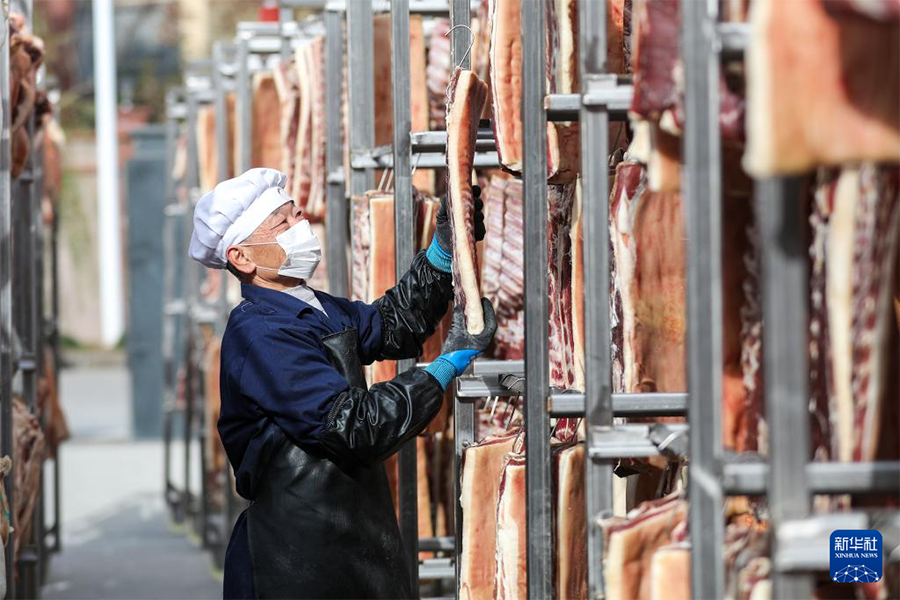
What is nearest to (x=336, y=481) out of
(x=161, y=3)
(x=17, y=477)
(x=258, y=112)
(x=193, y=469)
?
(x=17, y=477)

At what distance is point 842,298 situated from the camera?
211 centimetres

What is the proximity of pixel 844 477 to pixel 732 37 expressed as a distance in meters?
0.63

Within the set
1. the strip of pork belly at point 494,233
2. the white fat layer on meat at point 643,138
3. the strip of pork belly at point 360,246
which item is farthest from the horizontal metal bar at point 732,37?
the strip of pork belly at point 360,246

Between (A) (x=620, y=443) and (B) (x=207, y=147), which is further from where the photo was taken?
(B) (x=207, y=147)

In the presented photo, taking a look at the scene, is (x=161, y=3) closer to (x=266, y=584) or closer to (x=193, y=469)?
(x=193, y=469)

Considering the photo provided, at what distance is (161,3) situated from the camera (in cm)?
2678

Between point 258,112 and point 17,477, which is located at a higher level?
point 258,112

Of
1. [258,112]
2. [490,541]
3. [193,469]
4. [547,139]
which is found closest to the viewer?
[547,139]

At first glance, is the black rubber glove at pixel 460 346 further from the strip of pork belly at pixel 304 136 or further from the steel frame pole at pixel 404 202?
the strip of pork belly at pixel 304 136

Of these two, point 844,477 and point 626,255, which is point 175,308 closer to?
point 626,255

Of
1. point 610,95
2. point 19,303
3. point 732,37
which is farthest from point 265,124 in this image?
point 732,37

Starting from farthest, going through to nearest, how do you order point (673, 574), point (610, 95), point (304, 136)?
point (304, 136) < point (610, 95) < point (673, 574)

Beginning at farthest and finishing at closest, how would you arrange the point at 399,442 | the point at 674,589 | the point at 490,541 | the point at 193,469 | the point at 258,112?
the point at 193,469
the point at 258,112
the point at 490,541
the point at 399,442
the point at 674,589

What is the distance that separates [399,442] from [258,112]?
4.06m
